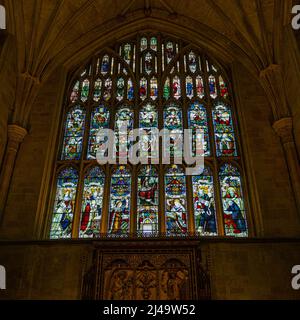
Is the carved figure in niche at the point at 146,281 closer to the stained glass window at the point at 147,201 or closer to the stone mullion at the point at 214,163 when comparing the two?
the stained glass window at the point at 147,201

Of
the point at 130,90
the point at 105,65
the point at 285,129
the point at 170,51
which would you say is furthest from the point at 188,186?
the point at 105,65

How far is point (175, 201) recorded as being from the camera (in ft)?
37.2

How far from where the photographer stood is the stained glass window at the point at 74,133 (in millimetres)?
12453

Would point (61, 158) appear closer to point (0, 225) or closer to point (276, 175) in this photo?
point (0, 225)

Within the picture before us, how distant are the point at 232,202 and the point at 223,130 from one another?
94.4 inches

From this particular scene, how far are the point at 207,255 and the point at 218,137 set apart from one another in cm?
381

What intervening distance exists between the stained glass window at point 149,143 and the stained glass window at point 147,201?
3 centimetres

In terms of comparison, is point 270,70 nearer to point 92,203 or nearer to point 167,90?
point 167,90

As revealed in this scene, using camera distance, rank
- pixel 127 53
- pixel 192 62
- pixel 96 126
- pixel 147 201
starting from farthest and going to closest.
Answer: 1. pixel 127 53
2. pixel 192 62
3. pixel 96 126
4. pixel 147 201

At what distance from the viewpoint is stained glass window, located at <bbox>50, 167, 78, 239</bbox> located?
1107cm

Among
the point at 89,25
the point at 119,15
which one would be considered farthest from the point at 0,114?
the point at 119,15

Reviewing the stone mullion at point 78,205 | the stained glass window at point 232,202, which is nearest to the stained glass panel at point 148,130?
the stone mullion at point 78,205

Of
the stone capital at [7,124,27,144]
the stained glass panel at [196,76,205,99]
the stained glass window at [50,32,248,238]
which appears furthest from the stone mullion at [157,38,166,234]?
the stone capital at [7,124,27,144]

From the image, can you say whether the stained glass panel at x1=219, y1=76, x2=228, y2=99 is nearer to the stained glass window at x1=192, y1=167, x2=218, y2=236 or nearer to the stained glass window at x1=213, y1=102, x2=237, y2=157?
the stained glass window at x1=213, y1=102, x2=237, y2=157
